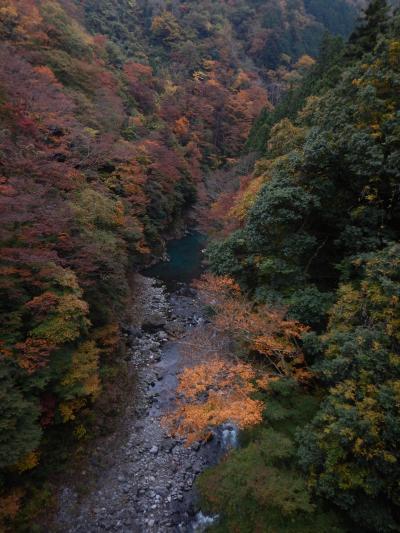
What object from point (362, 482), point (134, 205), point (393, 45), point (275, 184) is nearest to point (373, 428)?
point (362, 482)

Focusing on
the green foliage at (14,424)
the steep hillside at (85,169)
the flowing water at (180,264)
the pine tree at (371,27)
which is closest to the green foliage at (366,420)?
the green foliage at (14,424)

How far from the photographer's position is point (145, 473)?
10.6 metres

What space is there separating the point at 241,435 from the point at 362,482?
5082mm

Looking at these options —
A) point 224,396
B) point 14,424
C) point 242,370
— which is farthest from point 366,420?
point 14,424

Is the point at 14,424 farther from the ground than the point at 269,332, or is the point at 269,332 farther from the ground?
the point at 269,332

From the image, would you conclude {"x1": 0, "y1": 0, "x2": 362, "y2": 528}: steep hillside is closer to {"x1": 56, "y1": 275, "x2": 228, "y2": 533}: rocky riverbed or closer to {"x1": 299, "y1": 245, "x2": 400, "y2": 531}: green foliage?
{"x1": 56, "y1": 275, "x2": 228, "y2": 533}: rocky riverbed

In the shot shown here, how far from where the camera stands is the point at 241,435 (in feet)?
34.0

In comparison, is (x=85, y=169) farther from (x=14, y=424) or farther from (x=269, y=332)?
(x=269, y=332)

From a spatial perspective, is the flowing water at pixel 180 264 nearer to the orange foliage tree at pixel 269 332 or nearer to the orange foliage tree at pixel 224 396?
the orange foliage tree at pixel 269 332

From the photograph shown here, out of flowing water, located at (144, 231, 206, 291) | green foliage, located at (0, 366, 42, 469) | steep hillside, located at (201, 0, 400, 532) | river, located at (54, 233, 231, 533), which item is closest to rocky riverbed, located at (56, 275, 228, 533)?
river, located at (54, 233, 231, 533)

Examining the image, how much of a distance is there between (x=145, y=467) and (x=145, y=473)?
0.66 ft

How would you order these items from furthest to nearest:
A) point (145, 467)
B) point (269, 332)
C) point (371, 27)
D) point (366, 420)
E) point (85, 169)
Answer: point (85, 169)
point (371, 27)
point (145, 467)
point (269, 332)
point (366, 420)

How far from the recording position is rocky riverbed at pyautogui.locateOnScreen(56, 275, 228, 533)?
931cm

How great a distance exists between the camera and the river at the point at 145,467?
30.6 feet
